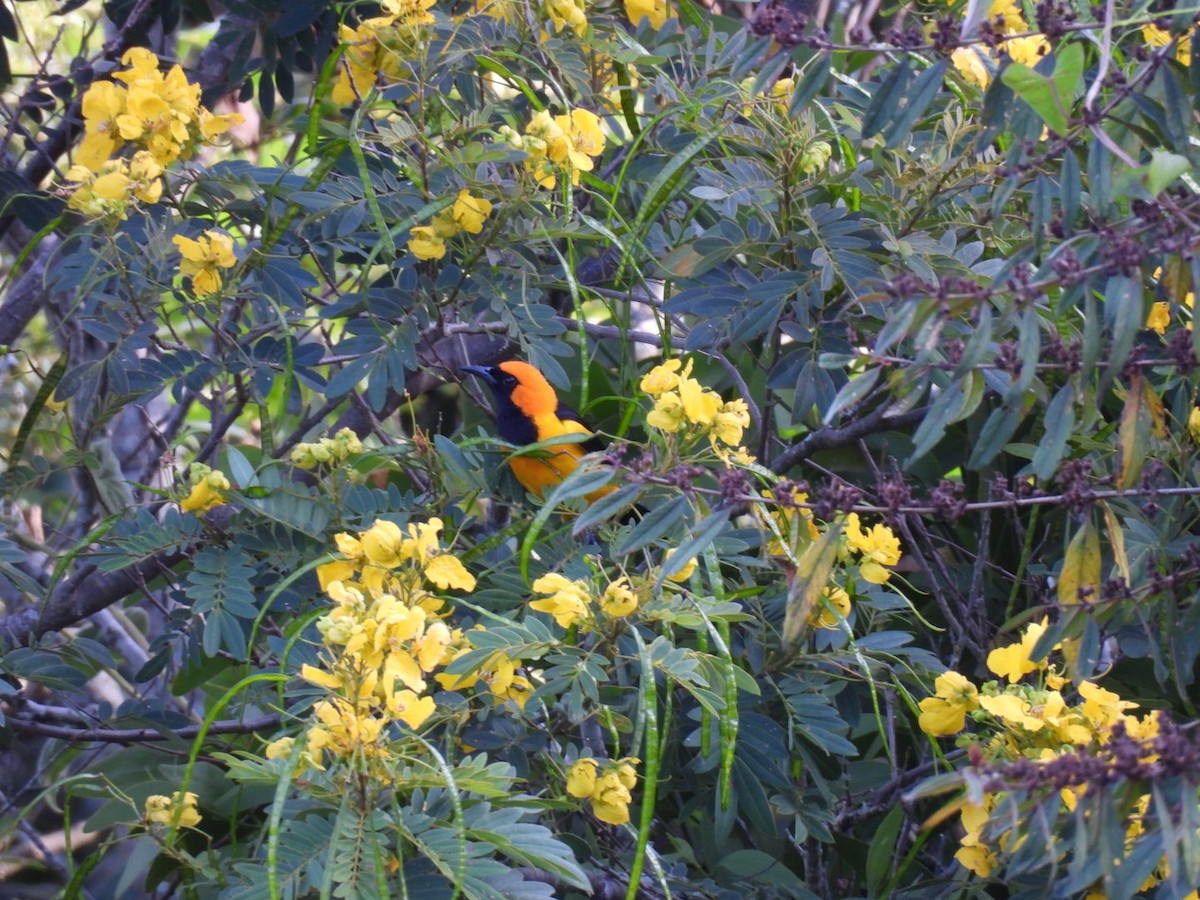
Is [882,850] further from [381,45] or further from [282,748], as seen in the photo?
[381,45]

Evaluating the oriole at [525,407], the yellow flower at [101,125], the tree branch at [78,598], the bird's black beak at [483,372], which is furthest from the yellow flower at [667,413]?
the oriole at [525,407]

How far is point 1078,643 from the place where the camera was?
136 cm

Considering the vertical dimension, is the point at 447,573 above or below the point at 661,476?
below

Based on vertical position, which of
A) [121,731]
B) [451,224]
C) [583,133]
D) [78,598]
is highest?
[583,133]

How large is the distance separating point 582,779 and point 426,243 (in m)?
0.93

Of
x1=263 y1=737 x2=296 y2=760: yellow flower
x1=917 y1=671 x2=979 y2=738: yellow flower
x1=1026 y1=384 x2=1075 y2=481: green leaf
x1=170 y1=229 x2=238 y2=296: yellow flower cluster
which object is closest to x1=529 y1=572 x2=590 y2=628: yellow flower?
x1=263 y1=737 x2=296 y2=760: yellow flower

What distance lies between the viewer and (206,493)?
6.57 feet

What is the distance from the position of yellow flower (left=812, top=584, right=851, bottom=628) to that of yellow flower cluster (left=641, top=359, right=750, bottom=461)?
10.5 inches

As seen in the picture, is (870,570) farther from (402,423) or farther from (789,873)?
(402,423)

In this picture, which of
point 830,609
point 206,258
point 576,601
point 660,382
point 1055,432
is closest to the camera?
point 1055,432

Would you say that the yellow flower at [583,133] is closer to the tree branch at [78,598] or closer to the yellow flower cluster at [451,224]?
the yellow flower cluster at [451,224]

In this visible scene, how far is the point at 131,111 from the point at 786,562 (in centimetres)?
125

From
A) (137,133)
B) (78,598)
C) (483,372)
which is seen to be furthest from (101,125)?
(483,372)

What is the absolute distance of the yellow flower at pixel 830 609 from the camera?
1.82m
